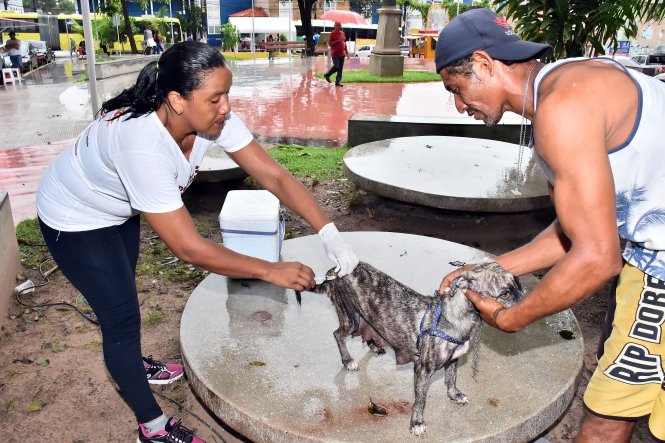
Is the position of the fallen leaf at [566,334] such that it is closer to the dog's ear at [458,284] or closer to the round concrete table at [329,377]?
the round concrete table at [329,377]

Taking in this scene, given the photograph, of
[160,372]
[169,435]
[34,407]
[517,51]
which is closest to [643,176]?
[517,51]

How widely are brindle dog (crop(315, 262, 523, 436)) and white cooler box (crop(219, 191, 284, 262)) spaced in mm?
1106

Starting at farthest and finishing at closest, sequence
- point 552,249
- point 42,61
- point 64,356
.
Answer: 1. point 42,61
2. point 64,356
3. point 552,249

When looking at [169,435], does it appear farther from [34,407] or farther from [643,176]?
Answer: [643,176]

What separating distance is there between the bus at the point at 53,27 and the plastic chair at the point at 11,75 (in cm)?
551

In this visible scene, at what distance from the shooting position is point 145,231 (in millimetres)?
5703

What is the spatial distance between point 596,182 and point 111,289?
197 centimetres

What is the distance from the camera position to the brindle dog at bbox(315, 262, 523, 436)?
1.99 meters

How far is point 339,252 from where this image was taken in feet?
8.38

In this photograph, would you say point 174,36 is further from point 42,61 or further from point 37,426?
point 37,426

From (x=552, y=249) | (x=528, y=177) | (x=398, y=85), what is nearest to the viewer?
(x=552, y=249)

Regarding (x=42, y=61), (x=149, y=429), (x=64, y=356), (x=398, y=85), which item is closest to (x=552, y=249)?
(x=149, y=429)

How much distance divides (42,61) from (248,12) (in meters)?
21.3

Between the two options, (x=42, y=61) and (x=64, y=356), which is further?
(x=42, y=61)
